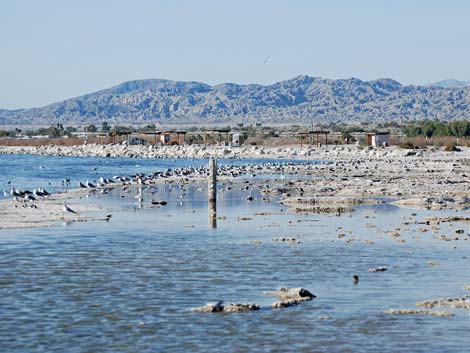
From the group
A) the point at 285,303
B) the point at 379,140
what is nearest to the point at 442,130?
the point at 379,140

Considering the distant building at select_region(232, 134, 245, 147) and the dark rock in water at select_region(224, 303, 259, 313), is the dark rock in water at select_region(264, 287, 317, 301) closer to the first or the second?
the dark rock in water at select_region(224, 303, 259, 313)

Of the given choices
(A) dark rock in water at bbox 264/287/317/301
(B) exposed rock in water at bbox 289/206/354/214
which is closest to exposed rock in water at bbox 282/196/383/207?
(B) exposed rock in water at bbox 289/206/354/214

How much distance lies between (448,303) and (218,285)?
4.66 meters

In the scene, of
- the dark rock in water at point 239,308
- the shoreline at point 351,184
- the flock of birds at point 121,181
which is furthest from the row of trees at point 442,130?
the dark rock in water at point 239,308

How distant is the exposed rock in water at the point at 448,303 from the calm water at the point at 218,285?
0.36 meters

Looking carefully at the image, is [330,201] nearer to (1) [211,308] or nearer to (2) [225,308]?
(2) [225,308]

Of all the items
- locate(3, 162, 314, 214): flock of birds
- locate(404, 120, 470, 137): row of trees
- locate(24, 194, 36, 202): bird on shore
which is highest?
locate(404, 120, 470, 137): row of trees

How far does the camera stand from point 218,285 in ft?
63.3

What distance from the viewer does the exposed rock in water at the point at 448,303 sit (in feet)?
55.8

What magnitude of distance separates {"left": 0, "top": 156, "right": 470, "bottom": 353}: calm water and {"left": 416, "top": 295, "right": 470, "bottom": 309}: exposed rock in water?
1.19ft

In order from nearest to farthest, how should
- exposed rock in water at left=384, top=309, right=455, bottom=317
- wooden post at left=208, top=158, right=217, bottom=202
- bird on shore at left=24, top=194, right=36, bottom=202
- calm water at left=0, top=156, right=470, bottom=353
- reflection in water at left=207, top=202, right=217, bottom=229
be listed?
calm water at left=0, top=156, right=470, bottom=353, exposed rock in water at left=384, top=309, right=455, bottom=317, reflection in water at left=207, top=202, right=217, bottom=229, wooden post at left=208, top=158, right=217, bottom=202, bird on shore at left=24, top=194, right=36, bottom=202

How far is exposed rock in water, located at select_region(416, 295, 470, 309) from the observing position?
17.0 meters

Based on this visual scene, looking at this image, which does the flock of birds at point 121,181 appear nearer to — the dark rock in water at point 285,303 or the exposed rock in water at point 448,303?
the dark rock in water at point 285,303

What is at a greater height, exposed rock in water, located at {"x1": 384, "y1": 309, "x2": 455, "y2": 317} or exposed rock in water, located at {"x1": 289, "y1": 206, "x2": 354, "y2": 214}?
exposed rock in water, located at {"x1": 384, "y1": 309, "x2": 455, "y2": 317}
